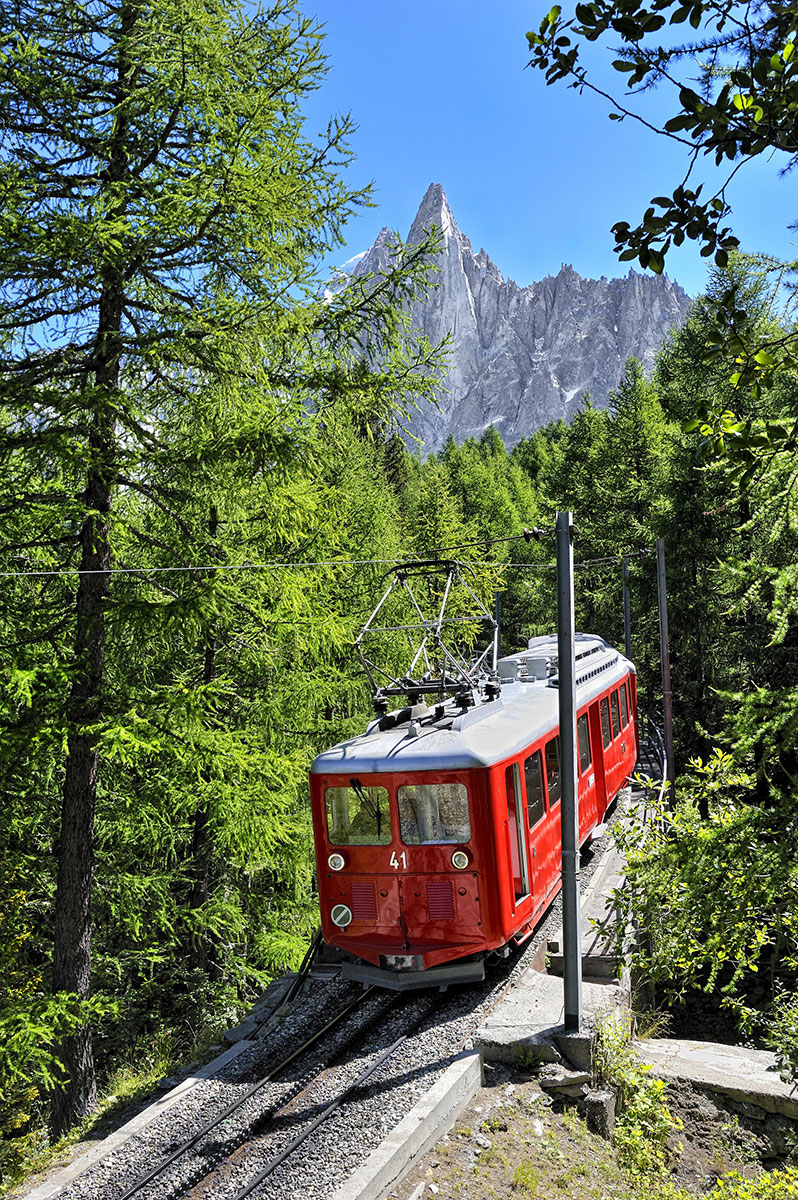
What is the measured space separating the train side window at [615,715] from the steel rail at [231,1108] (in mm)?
7755

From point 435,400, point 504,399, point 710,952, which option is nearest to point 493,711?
point 435,400

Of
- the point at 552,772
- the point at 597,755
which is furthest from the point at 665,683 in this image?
the point at 552,772

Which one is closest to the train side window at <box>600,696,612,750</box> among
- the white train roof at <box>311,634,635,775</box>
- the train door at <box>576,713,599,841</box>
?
the train door at <box>576,713,599,841</box>

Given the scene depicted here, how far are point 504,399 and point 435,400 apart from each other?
185123 mm

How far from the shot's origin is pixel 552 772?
10.2 m

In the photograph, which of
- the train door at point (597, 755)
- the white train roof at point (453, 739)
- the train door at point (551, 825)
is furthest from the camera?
the train door at point (597, 755)

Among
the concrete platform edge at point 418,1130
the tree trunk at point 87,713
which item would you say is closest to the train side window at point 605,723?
the concrete platform edge at point 418,1130

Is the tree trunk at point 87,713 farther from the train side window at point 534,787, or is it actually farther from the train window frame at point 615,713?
the train window frame at point 615,713

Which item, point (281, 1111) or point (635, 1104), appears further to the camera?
point (635, 1104)

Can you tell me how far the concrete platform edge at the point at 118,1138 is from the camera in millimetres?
5887

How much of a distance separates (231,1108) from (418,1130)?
5.19ft

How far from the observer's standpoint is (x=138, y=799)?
840 centimetres

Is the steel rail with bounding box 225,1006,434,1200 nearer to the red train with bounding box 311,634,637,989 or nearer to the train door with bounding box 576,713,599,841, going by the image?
the red train with bounding box 311,634,637,989

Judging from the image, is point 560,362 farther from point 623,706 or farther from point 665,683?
point 623,706
